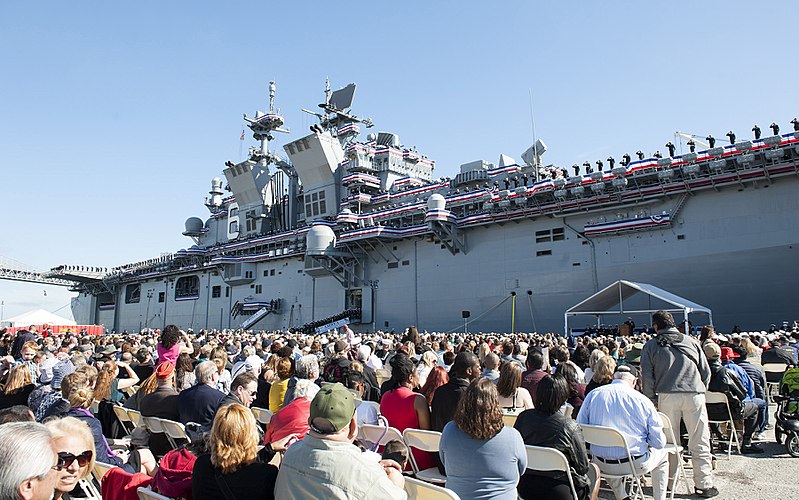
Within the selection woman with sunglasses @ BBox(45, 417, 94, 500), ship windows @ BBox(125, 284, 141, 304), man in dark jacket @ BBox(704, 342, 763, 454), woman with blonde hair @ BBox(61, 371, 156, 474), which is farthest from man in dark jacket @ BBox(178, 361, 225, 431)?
ship windows @ BBox(125, 284, 141, 304)

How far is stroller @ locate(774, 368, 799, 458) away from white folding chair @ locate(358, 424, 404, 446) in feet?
20.0

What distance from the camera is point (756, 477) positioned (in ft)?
22.3

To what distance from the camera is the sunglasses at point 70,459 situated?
2818 mm

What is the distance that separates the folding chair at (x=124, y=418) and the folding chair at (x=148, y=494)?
3.78 m

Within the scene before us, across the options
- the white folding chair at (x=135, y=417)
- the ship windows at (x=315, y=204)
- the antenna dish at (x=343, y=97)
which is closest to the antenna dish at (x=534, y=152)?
the ship windows at (x=315, y=204)

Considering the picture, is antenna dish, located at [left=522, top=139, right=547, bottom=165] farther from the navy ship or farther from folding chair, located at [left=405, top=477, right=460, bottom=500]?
folding chair, located at [left=405, top=477, right=460, bottom=500]

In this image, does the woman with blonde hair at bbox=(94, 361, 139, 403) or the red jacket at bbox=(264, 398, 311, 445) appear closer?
the red jacket at bbox=(264, 398, 311, 445)

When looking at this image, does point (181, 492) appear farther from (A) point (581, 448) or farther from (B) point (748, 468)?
(B) point (748, 468)

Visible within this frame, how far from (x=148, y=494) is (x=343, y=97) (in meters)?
49.8

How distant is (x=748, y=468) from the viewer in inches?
284

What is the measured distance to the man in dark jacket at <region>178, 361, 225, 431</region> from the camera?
19.3ft

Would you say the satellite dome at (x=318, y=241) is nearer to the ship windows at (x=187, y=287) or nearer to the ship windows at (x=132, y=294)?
the ship windows at (x=187, y=287)

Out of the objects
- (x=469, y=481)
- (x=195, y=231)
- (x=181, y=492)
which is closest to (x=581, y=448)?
(x=469, y=481)

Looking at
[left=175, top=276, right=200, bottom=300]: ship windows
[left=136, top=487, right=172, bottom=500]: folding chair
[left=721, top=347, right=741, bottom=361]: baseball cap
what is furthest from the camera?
[left=175, top=276, right=200, bottom=300]: ship windows
